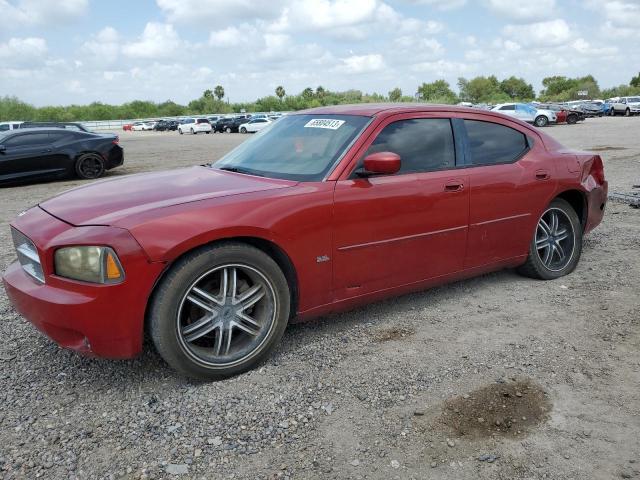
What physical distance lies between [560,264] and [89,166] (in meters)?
11.8

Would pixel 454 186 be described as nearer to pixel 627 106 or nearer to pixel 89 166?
pixel 89 166

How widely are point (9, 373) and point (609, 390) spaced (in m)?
3.43

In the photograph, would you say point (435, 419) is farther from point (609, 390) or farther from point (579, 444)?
point (609, 390)

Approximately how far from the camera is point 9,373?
338cm

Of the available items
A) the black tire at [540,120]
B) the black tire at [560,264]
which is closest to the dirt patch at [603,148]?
the black tire at [560,264]

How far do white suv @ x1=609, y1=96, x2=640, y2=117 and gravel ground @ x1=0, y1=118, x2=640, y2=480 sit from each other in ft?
156

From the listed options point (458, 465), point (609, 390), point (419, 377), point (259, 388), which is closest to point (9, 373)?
point (259, 388)

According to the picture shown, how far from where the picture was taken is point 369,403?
117 inches

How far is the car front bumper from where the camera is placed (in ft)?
9.34

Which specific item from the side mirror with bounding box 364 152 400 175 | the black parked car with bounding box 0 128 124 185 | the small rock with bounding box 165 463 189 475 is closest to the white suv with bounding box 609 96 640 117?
the black parked car with bounding box 0 128 124 185

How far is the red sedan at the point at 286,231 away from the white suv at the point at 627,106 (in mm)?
46810

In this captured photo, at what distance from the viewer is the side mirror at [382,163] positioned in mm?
3500

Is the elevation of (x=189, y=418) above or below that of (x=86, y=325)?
below

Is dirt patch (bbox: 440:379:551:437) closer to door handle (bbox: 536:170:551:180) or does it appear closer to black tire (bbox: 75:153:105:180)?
door handle (bbox: 536:170:551:180)
